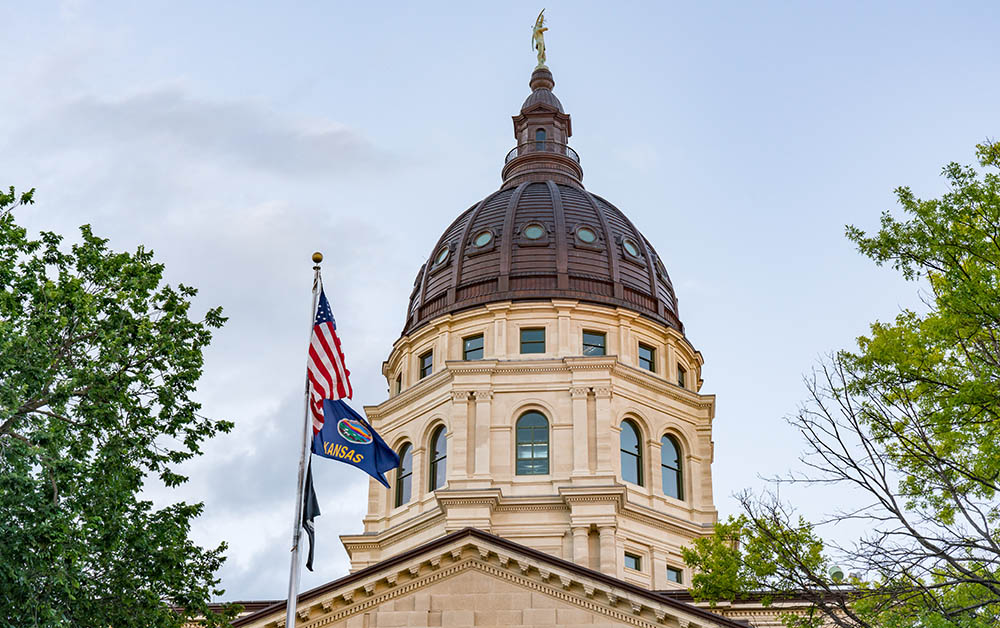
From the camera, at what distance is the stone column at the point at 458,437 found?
161ft

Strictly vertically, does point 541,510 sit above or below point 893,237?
above

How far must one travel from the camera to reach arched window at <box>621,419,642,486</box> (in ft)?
164

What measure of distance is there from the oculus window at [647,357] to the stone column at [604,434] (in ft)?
12.5

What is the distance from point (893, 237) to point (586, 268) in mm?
33798

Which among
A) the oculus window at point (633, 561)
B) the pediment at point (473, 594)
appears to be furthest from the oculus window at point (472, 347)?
the pediment at point (473, 594)

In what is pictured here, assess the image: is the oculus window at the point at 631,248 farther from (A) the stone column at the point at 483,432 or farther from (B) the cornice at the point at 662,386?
(A) the stone column at the point at 483,432

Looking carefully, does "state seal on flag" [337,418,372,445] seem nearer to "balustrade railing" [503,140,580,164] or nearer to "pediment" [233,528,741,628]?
"pediment" [233,528,741,628]

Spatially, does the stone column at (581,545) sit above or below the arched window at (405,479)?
below

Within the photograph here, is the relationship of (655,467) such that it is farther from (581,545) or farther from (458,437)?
(458,437)

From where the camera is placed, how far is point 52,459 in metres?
22.4

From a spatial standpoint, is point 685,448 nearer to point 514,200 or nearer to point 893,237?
point 514,200

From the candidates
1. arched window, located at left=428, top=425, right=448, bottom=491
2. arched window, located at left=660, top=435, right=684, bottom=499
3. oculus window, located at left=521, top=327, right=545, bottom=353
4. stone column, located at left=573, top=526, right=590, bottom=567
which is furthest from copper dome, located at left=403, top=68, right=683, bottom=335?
stone column, located at left=573, top=526, right=590, bottom=567

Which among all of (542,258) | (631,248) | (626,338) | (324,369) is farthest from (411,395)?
(324,369)

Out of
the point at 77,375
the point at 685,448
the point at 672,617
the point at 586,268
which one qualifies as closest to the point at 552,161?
the point at 586,268
